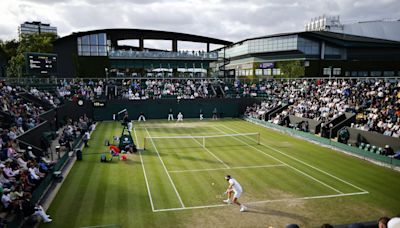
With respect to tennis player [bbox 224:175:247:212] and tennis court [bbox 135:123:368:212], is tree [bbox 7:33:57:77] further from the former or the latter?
tennis player [bbox 224:175:247:212]

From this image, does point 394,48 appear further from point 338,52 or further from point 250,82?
Answer: point 250,82

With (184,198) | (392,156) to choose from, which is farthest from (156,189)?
(392,156)

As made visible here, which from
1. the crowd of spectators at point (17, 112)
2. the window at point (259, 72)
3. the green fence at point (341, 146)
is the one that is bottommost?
the green fence at point (341, 146)

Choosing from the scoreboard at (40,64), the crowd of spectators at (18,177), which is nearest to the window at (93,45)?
the scoreboard at (40,64)

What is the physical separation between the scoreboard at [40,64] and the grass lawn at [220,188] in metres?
13.3

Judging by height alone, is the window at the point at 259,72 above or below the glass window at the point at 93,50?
below

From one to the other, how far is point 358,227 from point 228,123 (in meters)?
31.8

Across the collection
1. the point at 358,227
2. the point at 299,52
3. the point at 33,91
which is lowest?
the point at 358,227

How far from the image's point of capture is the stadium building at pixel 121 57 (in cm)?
5609

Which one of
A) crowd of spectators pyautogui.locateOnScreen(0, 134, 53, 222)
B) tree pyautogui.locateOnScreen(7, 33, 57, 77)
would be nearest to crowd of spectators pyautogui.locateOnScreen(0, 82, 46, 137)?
crowd of spectators pyautogui.locateOnScreen(0, 134, 53, 222)

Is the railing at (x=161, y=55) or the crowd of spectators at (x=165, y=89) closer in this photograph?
the crowd of spectators at (x=165, y=89)

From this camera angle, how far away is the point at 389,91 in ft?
99.0

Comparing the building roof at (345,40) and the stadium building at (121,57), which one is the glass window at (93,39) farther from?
the building roof at (345,40)

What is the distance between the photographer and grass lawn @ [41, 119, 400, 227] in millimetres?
13133
